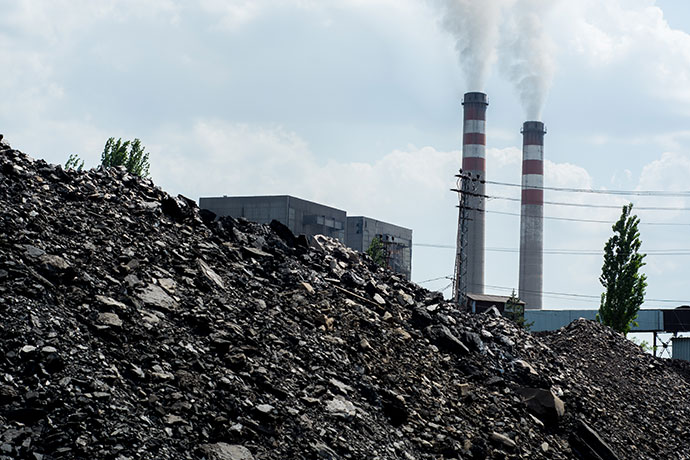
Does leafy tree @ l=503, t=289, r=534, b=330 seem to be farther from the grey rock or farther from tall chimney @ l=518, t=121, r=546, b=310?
the grey rock

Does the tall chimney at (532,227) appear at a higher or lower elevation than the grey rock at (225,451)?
higher

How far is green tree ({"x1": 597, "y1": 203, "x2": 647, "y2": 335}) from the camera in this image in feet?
122

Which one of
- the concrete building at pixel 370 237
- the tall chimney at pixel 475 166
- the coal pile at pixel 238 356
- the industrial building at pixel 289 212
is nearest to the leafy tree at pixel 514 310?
Answer: the industrial building at pixel 289 212

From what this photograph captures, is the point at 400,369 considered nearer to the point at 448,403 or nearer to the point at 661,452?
the point at 448,403

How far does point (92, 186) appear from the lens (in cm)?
1706

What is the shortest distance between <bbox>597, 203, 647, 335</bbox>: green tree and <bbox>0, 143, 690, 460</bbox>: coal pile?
53.1 ft

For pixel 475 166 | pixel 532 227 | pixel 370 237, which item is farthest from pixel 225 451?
pixel 370 237

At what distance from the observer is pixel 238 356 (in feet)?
40.7

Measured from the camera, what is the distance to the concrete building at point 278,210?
67938 mm

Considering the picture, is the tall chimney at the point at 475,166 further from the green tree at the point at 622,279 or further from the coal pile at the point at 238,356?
the coal pile at the point at 238,356

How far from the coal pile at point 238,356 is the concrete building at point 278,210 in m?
46.8

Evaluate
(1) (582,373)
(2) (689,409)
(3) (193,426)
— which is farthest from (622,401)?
(3) (193,426)

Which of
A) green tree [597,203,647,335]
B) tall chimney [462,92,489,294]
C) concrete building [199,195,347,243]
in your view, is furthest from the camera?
tall chimney [462,92,489,294]

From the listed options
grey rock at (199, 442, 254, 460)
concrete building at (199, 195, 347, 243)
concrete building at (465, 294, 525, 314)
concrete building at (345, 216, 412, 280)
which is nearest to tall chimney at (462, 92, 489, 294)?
concrete building at (345, 216, 412, 280)
